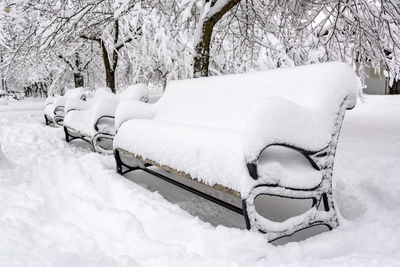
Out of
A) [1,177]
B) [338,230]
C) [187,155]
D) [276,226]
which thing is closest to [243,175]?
[276,226]

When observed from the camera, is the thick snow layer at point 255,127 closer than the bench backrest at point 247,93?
Yes

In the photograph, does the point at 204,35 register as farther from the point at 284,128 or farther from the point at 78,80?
the point at 78,80

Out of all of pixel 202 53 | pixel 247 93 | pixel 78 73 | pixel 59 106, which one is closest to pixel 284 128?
pixel 247 93

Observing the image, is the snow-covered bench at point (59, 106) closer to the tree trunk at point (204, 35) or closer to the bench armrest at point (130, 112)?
the tree trunk at point (204, 35)

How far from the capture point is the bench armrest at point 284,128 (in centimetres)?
165

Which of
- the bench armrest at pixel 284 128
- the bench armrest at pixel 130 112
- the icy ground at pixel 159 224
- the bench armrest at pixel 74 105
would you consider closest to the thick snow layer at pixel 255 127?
the bench armrest at pixel 284 128

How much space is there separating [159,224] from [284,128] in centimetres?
100

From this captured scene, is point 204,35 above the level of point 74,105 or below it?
above

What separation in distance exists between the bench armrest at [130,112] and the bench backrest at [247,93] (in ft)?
0.51

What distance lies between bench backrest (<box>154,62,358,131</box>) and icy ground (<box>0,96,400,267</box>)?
0.77 m

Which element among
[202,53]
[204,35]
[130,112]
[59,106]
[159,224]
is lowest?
[159,224]

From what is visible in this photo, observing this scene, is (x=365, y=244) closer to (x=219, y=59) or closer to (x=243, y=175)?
(x=243, y=175)

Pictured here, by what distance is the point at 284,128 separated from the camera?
175 cm

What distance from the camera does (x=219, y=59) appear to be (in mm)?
10656
